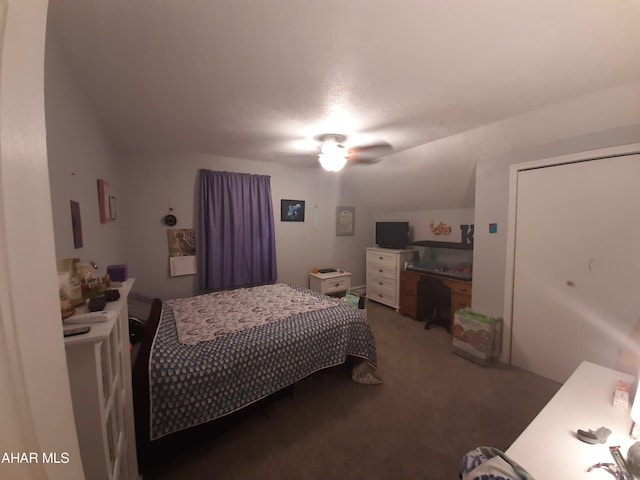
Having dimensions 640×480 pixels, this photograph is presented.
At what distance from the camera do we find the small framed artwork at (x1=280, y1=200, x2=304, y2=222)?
4008 millimetres

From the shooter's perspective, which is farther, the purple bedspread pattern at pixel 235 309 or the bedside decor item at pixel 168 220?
the bedside decor item at pixel 168 220

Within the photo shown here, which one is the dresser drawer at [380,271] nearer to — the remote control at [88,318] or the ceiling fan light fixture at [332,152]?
the ceiling fan light fixture at [332,152]

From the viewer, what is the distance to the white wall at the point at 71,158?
3.80 feet

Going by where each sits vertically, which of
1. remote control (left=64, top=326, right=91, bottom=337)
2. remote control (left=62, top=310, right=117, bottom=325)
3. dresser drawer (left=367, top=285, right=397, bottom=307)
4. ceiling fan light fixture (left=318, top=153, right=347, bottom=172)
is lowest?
dresser drawer (left=367, top=285, right=397, bottom=307)

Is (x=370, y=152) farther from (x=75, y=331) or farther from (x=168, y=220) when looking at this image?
(x=75, y=331)

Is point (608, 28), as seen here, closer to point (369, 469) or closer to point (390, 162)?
point (390, 162)

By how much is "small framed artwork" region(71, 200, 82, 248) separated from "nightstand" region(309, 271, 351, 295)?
9.57 ft

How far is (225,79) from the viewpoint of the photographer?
1556 millimetres

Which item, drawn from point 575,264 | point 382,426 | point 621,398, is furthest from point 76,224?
point 575,264

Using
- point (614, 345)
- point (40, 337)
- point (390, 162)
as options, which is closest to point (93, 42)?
point (40, 337)

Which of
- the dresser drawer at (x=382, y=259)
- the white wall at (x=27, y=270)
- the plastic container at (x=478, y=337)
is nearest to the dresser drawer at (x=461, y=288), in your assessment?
the plastic container at (x=478, y=337)

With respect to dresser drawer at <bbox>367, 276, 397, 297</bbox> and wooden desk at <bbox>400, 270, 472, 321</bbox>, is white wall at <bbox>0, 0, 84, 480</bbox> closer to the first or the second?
wooden desk at <bbox>400, 270, 472, 321</bbox>

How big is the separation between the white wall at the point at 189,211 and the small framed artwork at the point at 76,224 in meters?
1.76

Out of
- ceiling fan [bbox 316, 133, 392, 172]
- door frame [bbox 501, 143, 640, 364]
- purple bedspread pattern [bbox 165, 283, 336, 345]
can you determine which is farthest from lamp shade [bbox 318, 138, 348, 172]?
door frame [bbox 501, 143, 640, 364]
